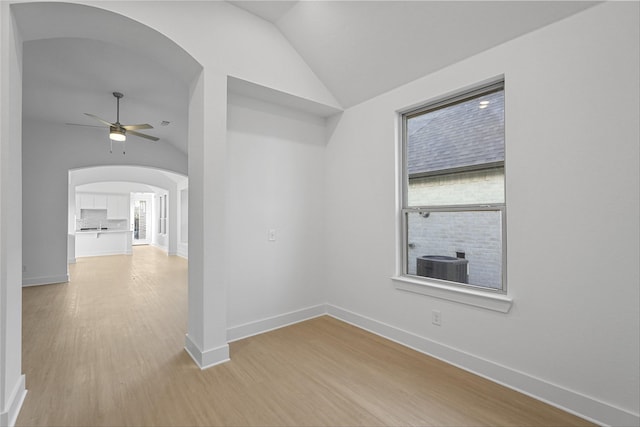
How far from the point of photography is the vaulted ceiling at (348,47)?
2.08 meters

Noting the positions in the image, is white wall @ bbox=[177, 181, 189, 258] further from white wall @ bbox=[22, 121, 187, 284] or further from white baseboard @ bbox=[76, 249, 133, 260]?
white wall @ bbox=[22, 121, 187, 284]

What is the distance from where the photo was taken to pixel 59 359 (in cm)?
249

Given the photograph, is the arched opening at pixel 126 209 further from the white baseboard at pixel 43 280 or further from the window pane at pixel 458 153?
the window pane at pixel 458 153

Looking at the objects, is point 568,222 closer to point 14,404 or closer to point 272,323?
point 272,323

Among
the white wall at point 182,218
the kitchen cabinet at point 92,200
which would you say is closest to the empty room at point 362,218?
the white wall at point 182,218

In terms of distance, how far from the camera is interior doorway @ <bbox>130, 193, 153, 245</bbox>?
1391cm

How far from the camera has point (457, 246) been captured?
2.52 m

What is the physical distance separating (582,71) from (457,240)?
4.71ft

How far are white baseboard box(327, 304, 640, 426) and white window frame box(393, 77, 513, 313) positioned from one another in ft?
1.49

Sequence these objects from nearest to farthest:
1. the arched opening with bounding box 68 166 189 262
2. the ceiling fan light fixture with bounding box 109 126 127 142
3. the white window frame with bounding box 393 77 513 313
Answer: the white window frame with bounding box 393 77 513 313
the ceiling fan light fixture with bounding box 109 126 127 142
the arched opening with bounding box 68 166 189 262

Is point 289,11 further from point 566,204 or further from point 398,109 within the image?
point 566,204

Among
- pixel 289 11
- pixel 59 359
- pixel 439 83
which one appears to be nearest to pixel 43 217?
pixel 59 359

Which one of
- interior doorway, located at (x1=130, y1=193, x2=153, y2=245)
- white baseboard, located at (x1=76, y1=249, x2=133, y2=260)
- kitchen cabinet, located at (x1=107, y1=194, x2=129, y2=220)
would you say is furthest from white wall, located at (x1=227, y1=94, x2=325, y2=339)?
interior doorway, located at (x1=130, y1=193, x2=153, y2=245)

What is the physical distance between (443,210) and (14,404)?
3.40 m
